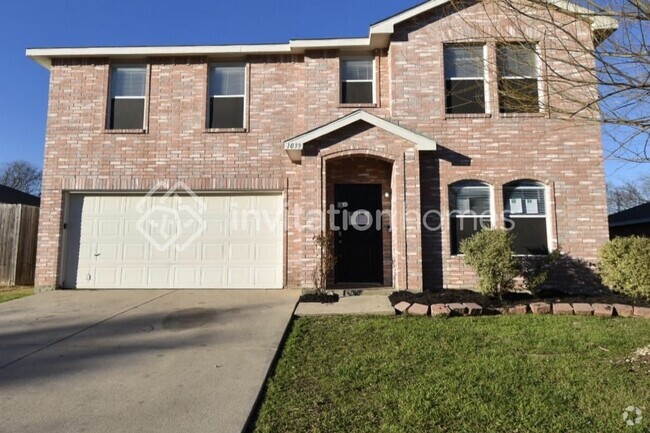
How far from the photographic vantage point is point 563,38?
4.11 metres

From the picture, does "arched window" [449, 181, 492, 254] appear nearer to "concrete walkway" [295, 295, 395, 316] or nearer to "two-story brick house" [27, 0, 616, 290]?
"two-story brick house" [27, 0, 616, 290]

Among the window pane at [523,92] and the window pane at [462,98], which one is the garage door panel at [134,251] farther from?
the window pane at [523,92]

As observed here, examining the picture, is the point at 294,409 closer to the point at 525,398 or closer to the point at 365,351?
the point at 365,351

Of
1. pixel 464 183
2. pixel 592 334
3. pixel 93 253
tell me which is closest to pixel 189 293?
pixel 93 253

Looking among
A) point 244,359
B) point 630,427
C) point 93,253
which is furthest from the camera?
point 93,253

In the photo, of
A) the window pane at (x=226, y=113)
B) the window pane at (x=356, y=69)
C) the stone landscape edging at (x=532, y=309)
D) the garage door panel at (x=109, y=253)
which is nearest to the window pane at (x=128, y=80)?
the window pane at (x=226, y=113)

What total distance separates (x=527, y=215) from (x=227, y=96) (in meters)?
7.44

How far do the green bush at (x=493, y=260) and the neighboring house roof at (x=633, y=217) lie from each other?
1215 cm

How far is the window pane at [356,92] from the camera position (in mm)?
9352

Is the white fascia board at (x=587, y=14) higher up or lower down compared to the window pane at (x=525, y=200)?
higher up

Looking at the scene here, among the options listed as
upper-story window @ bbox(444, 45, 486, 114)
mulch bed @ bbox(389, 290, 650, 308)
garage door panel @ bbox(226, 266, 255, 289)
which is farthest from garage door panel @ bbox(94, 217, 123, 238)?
upper-story window @ bbox(444, 45, 486, 114)

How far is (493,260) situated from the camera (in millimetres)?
7145

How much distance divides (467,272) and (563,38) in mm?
5264

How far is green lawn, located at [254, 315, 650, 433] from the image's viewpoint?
313 cm
